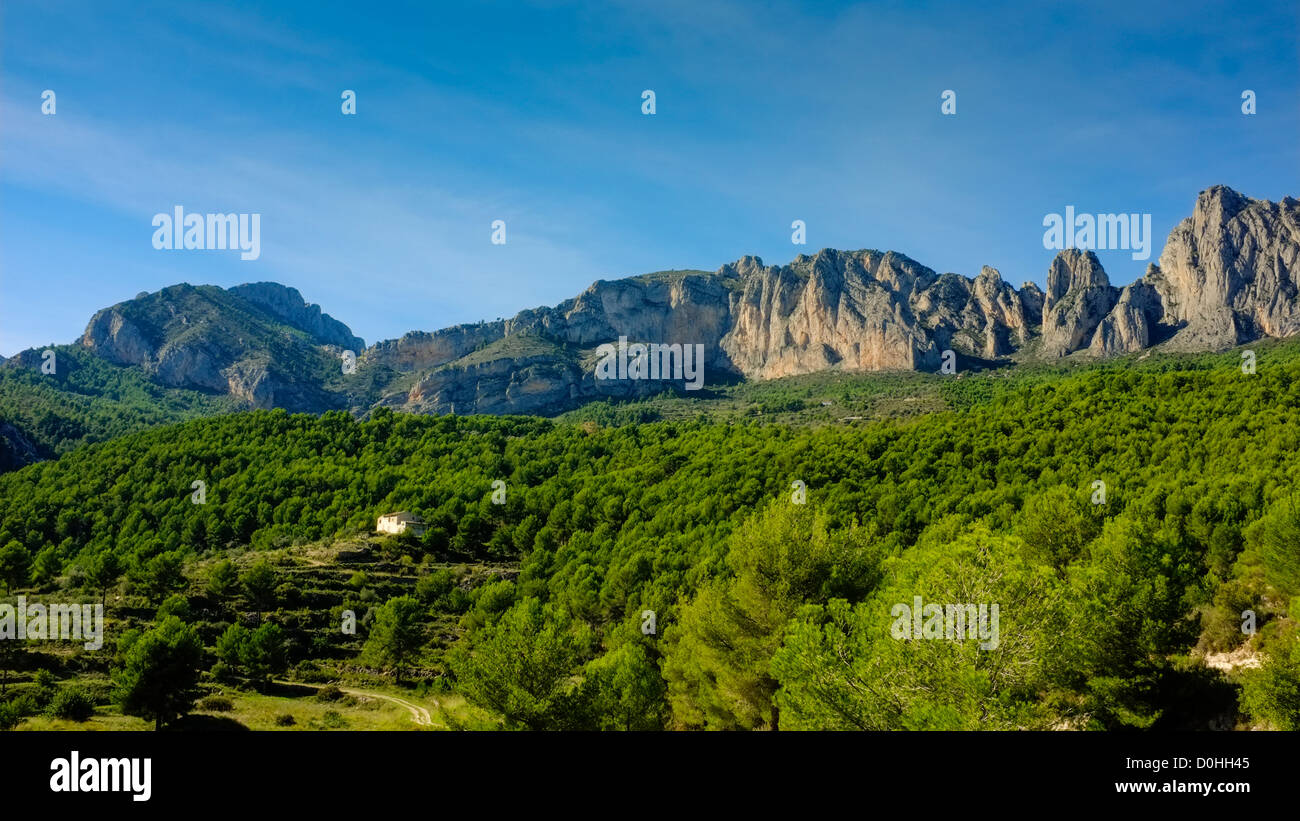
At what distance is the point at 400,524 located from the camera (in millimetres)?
74750

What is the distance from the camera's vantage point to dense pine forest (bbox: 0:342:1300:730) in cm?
1916

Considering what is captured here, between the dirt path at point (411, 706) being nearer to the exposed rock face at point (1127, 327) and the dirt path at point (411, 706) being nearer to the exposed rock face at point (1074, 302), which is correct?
the exposed rock face at point (1127, 327)

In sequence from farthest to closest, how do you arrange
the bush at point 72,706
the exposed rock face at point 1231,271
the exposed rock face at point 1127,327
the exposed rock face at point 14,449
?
the exposed rock face at point 1127,327 → the exposed rock face at point 1231,271 → the exposed rock face at point 14,449 → the bush at point 72,706

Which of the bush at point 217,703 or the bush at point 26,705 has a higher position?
the bush at point 26,705

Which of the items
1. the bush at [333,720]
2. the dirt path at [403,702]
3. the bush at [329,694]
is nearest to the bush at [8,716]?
the bush at [333,720]

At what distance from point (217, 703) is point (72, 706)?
6.04 m

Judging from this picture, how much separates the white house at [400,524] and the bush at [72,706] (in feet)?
128

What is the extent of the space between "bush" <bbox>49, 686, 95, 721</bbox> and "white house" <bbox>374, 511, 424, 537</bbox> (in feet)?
128

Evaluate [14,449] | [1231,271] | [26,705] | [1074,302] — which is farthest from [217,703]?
[1231,271]

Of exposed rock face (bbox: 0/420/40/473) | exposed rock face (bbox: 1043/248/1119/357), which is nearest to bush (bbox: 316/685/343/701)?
exposed rock face (bbox: 0/420/40/473)

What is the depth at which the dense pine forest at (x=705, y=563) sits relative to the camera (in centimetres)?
1916
